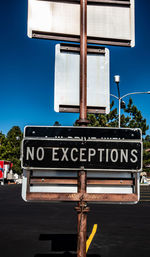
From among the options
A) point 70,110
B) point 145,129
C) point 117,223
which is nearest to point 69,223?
point 117,223

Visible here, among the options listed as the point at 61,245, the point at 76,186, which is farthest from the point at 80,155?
the point at 61,245

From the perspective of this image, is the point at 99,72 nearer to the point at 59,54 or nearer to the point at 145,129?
the point at 59,54

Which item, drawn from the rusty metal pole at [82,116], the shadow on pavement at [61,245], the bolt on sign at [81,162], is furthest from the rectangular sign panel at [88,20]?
the shadow on pavement at [61,245]

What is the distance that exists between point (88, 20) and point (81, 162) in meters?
1.55

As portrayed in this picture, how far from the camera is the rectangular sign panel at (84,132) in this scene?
9.03 ft

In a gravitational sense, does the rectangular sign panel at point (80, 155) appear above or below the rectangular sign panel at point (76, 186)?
above

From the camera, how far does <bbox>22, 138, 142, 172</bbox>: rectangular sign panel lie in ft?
8.80

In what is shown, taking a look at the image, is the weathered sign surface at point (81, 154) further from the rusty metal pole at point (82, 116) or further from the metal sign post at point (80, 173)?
the rusty metal pole at point (82, 116)

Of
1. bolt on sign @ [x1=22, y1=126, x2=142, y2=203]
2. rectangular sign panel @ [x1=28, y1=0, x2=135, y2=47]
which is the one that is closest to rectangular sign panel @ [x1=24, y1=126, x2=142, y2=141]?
bolt on sign @ [x1=22, y1=126, x2=142, y2=203]

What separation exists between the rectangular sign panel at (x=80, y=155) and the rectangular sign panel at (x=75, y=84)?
0.49m

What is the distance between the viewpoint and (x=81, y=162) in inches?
107

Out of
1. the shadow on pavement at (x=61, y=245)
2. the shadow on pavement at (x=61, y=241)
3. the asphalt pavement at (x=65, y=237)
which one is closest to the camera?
the shadow on pavement at (x=61, y=245)

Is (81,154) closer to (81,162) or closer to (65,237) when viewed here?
(81,162)

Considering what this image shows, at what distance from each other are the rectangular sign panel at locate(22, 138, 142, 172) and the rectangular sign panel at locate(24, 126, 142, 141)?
0.17 feet
